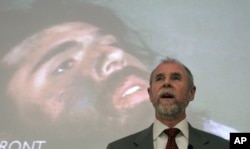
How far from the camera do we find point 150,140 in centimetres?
152

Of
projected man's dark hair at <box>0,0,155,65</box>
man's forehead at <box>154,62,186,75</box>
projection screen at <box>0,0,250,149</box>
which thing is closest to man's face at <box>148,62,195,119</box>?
man's forehead at <box>154,62,186,75</box>

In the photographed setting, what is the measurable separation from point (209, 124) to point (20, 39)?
961mm

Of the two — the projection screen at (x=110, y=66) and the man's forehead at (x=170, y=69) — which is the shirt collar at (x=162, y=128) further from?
the projection screen at (x=110, y=66)

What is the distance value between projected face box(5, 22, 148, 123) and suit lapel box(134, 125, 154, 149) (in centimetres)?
46

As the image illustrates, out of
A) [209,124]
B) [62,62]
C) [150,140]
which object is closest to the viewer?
[150,140]

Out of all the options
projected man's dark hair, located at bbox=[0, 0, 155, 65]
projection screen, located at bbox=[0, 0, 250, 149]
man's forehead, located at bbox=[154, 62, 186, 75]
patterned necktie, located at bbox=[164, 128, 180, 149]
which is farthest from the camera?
projected man's dark hair, located at bbox=[0, 0, 155, 65]

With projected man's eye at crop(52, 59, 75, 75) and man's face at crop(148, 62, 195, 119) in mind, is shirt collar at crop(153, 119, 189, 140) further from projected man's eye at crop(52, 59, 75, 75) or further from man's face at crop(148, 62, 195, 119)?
projected man's eye at crop(52, 59, 75, 75)

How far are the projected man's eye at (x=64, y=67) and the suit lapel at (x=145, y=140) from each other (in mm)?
653

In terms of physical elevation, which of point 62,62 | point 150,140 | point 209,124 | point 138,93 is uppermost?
point 62,62

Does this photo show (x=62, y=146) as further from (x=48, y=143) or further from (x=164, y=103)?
(x=164, y=103)

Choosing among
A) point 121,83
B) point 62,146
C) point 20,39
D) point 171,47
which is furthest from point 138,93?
point 20,39

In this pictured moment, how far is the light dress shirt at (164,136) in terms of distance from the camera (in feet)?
4.96

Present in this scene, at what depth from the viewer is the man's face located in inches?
60.0

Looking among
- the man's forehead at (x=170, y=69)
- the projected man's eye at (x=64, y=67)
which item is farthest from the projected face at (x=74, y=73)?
the man's forehead at (x=170, y=69)
